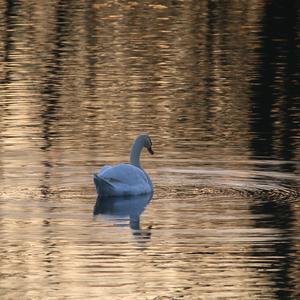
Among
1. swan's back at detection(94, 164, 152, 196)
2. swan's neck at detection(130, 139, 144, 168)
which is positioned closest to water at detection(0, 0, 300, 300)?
swan's back at detection(94, 164, 152, 196)

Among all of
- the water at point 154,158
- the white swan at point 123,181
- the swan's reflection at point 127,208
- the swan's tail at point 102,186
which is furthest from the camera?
the white swan at point 123,181

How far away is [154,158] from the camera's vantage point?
21.2 m

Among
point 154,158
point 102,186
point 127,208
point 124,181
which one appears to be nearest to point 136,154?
point 124,181

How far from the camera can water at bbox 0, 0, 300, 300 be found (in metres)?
14.2

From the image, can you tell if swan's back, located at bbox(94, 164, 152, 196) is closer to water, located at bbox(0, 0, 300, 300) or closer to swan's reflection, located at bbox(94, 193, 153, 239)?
swan's reflection, located at bbox(94, 193, 153, 239)

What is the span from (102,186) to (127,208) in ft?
1.24

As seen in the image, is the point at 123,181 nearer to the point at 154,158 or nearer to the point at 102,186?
the point at 102,186

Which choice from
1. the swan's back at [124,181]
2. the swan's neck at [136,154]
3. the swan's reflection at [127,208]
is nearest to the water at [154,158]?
the swan's reflection at [127,208]

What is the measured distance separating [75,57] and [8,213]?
1740cm

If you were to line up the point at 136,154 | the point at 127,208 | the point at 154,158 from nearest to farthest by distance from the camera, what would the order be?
the point at 127,208 < the point at 136,154 < the point at 154,158

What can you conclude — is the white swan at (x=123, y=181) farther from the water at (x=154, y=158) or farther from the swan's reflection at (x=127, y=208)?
the water at (x=154, y=158)

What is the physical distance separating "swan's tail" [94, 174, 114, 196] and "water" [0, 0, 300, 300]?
214 millimetres

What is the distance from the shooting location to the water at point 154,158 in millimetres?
14156

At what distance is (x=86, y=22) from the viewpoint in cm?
4159
